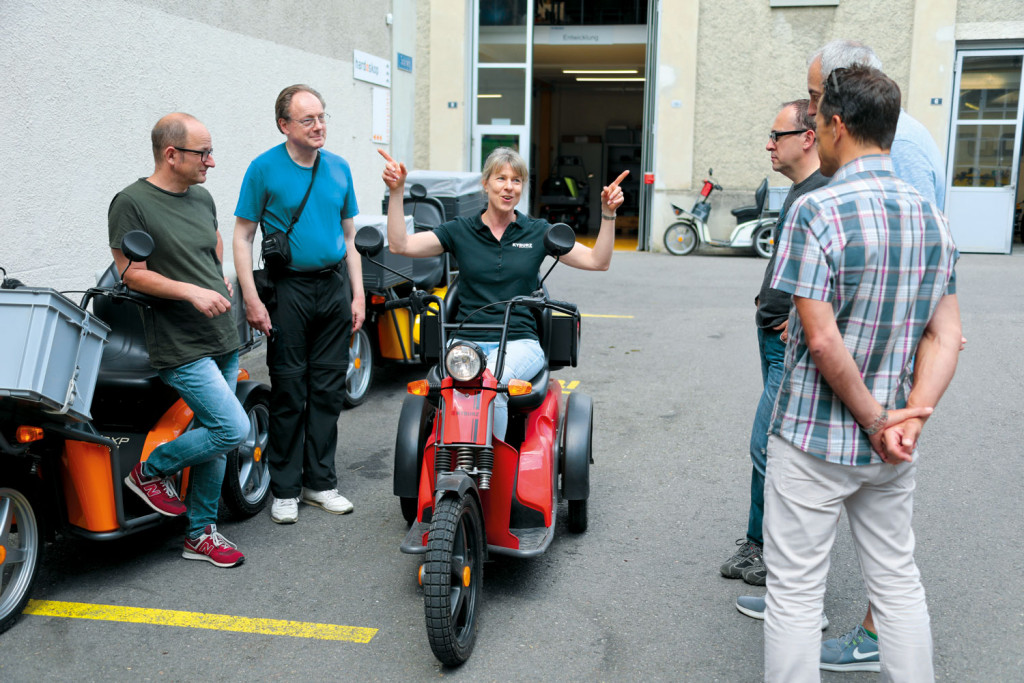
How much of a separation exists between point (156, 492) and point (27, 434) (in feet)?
2.11

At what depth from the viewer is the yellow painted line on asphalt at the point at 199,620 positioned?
138 inches

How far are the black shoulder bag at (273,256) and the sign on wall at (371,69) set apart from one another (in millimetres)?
8771

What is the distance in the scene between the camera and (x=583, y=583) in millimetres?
3949

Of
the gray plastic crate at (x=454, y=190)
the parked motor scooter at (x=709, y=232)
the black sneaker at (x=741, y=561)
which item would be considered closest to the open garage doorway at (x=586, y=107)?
the parked motor scooter at (x=709, y=232)

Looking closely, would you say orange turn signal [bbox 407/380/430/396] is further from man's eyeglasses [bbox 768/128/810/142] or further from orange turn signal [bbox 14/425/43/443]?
man's eyeglasses [bbox 768/128/810/142]

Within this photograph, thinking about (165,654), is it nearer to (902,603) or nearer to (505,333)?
(505,333)

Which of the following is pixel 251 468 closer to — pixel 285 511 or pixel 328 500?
pixel 285 511

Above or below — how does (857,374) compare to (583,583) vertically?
above

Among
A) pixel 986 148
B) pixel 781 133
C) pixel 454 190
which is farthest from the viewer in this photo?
pixel 986 148

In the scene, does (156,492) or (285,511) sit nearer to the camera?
(156,492)

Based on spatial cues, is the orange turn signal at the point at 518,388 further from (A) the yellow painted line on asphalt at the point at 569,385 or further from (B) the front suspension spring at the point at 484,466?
(A) the yellow painted line on asphalt at the point at 569,385

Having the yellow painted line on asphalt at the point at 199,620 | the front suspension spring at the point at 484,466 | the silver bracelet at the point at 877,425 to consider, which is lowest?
the yellow painted line on asphalt at the point at 199,620

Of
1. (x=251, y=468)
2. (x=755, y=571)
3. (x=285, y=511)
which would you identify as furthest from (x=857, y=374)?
(x=251, y=468)

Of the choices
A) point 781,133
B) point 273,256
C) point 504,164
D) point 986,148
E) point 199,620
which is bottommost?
point 199,620
